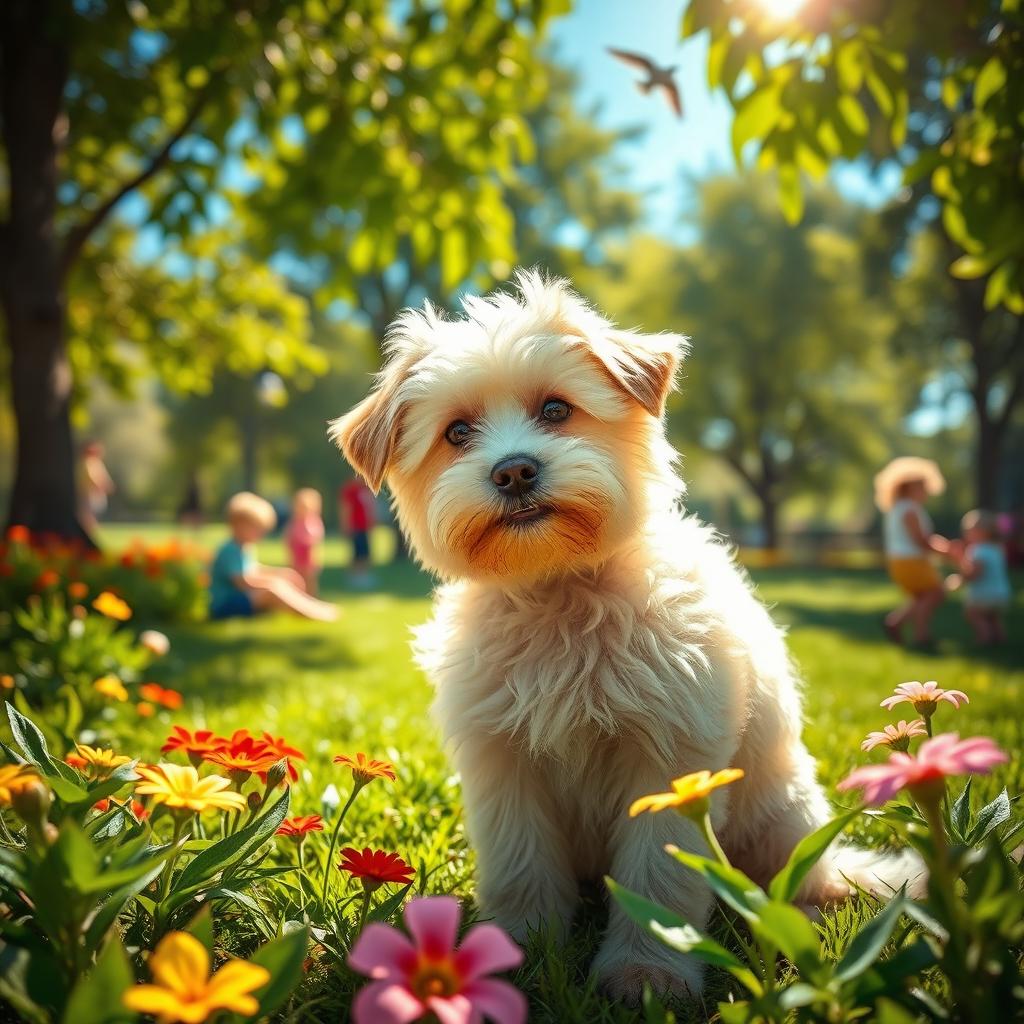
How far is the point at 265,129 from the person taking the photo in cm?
649

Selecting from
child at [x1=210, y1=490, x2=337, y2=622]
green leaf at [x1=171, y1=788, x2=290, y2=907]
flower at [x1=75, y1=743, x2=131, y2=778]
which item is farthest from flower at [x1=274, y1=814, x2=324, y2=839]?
child at [x1=210, y1=490, x2=337, y2=622]

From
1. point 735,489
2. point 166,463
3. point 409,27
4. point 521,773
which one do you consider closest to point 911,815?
point 521,773

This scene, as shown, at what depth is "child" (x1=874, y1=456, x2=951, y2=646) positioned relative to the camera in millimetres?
9688

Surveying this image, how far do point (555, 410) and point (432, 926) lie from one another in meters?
1.60

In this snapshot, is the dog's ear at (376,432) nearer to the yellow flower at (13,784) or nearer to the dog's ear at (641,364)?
the dog's ear at (641,364)

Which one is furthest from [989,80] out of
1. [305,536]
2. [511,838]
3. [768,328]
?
[768,328]

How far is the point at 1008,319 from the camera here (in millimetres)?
22391

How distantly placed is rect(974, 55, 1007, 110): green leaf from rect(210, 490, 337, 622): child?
9421 millimetres

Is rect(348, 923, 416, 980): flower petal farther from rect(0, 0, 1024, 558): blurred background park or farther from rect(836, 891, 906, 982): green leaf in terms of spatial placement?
rect(0, 0, 1024, 558): blurred background park

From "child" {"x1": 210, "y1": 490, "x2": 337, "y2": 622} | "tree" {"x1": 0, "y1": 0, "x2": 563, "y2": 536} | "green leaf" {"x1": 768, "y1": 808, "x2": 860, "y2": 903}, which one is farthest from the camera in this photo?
"child" {"x1": 210, "y1": 490, "x2": 337, "y2": 622}

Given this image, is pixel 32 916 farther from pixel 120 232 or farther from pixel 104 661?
pixel 120 232

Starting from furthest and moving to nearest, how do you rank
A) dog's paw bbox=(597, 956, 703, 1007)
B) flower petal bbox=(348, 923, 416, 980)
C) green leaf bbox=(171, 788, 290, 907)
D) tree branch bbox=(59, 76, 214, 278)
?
tree branch bbox=(59, 76, 214, 278) → dog's paw bbox=(597, 956, 703, 1007) → green leaf bbox=(171, 788, 290, 907) → flower petal bbox=(348, 923, 416, 980)

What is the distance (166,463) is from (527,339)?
169 ft

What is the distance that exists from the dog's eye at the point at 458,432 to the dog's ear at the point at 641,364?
0.49 m
